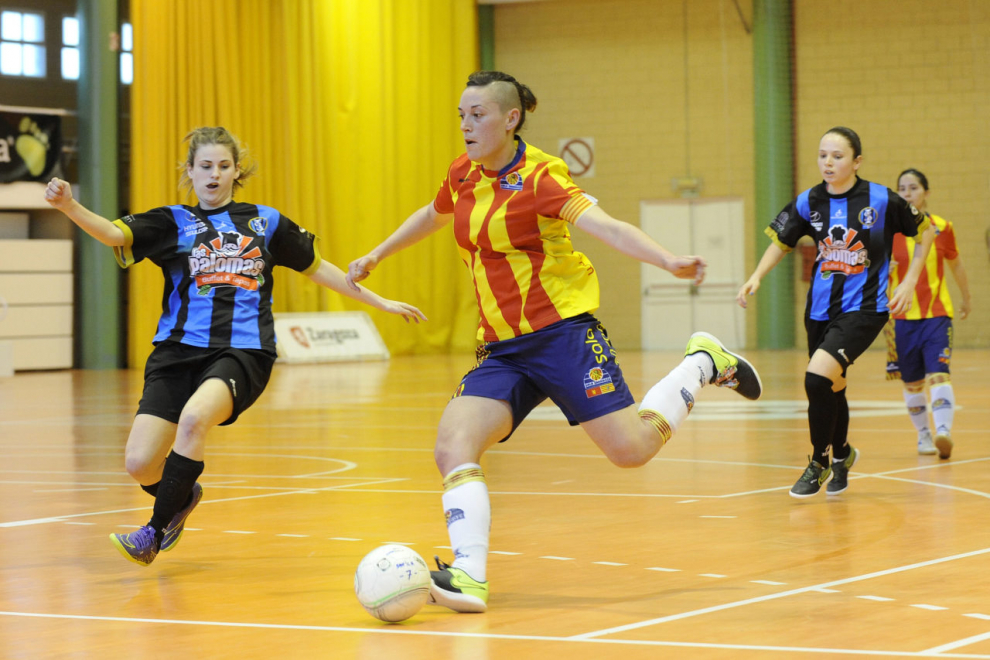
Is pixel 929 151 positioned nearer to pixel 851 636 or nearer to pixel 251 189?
pixel 251 189

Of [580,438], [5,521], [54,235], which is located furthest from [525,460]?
[54,235]

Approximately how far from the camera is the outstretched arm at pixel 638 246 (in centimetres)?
333

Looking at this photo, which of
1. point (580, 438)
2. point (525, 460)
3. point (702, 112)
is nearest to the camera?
point (525, 460)

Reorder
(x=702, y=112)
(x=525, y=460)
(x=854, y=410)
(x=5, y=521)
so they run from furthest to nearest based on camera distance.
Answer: (x=702, y=112)
(x=854, y=410)
(x=525, y=460)
(x=5, y=521)

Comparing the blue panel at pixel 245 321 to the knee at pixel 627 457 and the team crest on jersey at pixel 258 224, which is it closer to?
the team crest on jersey at pixel 258 224

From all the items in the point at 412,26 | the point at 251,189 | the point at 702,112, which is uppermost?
the point at 412,26

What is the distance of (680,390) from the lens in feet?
13.9

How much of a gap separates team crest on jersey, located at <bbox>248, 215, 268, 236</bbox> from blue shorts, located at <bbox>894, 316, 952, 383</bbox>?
14.2ft

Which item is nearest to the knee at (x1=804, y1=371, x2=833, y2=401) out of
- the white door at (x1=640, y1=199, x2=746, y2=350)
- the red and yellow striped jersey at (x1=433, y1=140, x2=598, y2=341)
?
the red and yellow striped jersey at (x1=433, y1=140, x2=598, y2=341)

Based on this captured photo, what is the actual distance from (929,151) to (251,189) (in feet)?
34.2

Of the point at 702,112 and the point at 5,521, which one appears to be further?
the point at 702,112

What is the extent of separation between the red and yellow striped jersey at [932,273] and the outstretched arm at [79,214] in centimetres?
448

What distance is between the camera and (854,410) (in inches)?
380

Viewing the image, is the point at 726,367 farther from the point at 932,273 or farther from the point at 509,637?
the point at 932,273
